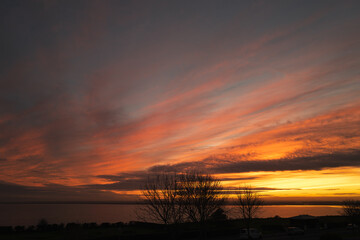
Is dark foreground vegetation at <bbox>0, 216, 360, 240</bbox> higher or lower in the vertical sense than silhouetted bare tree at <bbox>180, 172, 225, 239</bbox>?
lower

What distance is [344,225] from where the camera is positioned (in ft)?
259

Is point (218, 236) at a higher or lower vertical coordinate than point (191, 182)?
lower

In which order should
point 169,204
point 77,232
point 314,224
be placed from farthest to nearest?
point 314,224, point 77,232, point 169,204

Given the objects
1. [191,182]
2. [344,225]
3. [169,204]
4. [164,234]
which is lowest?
[344,225]

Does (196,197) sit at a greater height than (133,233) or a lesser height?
greater

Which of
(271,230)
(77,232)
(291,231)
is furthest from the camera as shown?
(271,230)

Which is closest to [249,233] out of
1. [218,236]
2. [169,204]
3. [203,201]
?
[218,236]

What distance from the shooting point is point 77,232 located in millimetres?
38500

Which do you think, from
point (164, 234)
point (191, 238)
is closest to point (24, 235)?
point (164, 234)

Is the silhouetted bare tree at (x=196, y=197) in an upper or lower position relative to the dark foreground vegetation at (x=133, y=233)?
upper

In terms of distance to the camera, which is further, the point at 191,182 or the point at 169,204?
the point at 191,182

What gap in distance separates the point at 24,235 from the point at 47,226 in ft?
25.6

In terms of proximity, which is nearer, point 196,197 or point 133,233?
point 196,197

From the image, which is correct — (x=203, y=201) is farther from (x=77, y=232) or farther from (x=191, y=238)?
(x=77, y=232)
